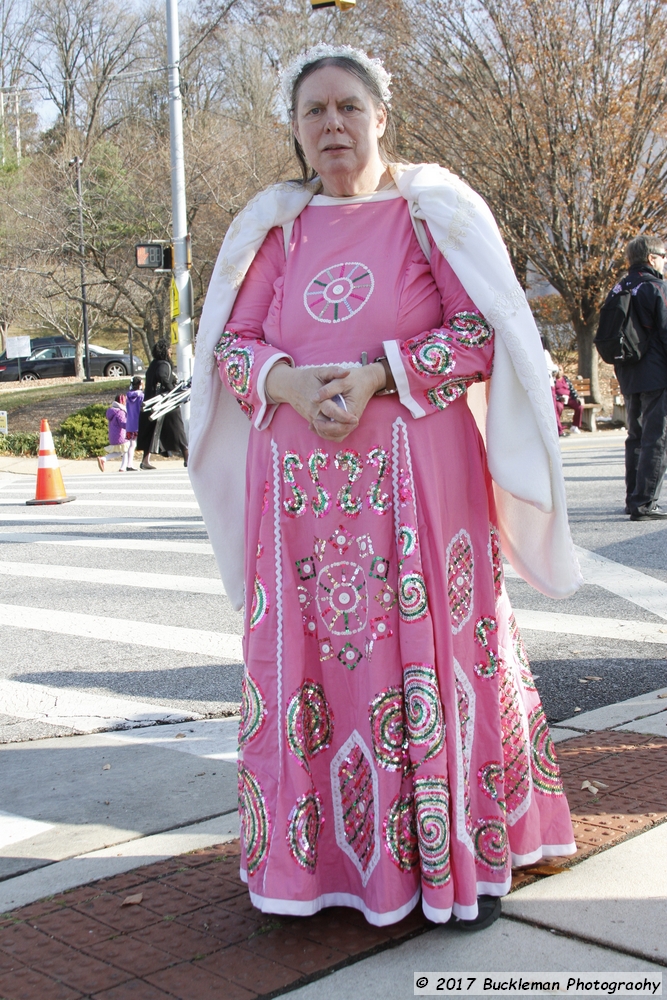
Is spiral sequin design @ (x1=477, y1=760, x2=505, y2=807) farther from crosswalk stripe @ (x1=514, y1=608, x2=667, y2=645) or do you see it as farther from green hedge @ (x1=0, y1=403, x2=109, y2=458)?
green hedge @ (x1=0, y1=403, x2=109, y2=458)

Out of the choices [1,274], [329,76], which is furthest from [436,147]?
[329,76]

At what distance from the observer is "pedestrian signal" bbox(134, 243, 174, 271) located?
757 inches

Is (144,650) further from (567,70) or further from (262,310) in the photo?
(567,70)

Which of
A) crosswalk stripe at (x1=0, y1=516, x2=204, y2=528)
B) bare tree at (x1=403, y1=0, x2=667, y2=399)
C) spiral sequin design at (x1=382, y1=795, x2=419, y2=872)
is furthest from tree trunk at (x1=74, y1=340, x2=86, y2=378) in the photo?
spiral sequin design at (x1=382, y1=795, x2=419, y2=872)

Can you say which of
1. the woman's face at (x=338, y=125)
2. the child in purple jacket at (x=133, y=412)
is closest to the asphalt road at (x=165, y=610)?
the woman's face at (x=338, y=125)

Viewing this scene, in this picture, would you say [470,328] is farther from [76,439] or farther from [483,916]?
[76,439]

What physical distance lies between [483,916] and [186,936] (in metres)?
0.68

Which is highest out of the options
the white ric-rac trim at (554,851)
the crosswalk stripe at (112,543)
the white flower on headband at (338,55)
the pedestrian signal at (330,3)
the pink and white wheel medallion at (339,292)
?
the pedestrian signal at (330,3)

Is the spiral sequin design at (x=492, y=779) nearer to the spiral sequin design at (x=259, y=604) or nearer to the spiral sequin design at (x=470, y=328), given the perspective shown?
the spiral sequin design at (x=259, y=604)

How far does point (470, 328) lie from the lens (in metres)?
2.53

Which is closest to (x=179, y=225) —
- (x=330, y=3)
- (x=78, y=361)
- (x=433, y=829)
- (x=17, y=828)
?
(x=330, y=3)

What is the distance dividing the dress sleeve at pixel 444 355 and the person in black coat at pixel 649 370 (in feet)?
20.6

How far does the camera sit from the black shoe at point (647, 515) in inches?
340

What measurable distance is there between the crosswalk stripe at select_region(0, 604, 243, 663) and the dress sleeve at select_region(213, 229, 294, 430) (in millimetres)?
2751
